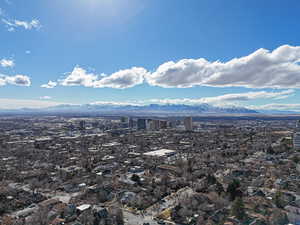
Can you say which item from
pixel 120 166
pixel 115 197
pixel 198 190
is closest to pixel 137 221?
pixel 115 197

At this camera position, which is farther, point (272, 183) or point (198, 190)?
point (272, 183)

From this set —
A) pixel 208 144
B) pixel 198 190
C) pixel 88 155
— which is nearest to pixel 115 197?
pixel 198 190

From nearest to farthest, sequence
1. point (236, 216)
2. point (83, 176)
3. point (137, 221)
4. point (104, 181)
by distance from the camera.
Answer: point (236, 216), point (137, 221), point (104, 181), point (83, 176)

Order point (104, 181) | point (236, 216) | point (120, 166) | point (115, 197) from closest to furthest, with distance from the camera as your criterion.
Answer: point (236, 216) < point (115, 197) < point (104, 181) < point (120, 166)

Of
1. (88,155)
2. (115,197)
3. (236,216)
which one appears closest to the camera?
(236,216)

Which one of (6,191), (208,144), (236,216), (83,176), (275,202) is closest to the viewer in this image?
(236,216)

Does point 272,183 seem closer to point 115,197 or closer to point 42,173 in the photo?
point 115,197

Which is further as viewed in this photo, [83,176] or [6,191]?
[83,176]

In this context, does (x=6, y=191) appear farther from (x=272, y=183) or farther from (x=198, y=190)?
(x=272, y=183)
